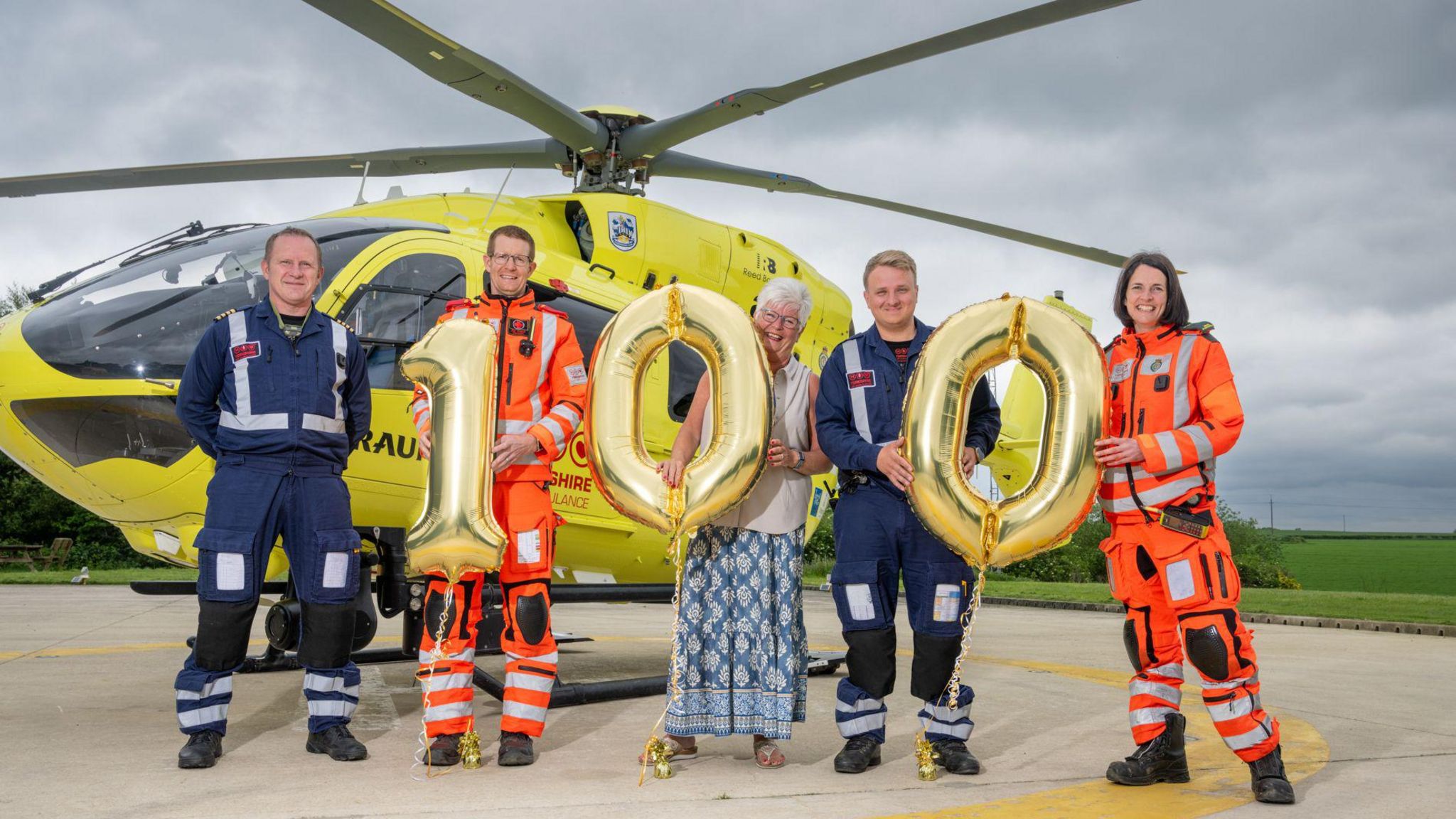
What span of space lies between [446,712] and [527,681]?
0.31 metres

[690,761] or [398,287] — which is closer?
[690,761]

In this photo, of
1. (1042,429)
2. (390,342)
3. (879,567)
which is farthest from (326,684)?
(1042,429)

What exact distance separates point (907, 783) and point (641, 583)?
2.61 metres

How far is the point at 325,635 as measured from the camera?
3.94m

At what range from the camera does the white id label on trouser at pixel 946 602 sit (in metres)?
3.69

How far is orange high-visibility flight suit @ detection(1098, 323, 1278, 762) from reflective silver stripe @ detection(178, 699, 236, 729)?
322 centimetres

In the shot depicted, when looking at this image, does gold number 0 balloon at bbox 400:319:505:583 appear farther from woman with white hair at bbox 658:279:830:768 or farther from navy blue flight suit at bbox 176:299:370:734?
woman with white hair at bbox 658:279:830:768

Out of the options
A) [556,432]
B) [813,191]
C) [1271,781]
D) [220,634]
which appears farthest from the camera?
[813,191]

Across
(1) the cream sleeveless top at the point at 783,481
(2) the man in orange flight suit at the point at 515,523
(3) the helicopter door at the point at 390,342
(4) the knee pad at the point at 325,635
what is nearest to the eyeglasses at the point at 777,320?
(1) the cream sleeveless top at the point at 783,481

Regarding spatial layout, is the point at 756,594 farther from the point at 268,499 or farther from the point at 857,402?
the point at 268,499

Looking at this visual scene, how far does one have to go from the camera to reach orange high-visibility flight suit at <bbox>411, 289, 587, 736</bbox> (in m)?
3.81

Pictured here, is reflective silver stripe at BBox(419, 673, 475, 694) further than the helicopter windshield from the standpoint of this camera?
No

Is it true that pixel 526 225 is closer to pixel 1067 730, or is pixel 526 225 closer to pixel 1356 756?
pixel 1067 730

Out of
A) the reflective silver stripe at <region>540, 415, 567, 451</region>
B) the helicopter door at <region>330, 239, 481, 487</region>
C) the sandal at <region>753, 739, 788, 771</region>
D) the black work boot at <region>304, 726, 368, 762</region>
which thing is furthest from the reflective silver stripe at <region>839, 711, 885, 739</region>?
the helicopter door at <region>330, 239, 481, 487</region>
